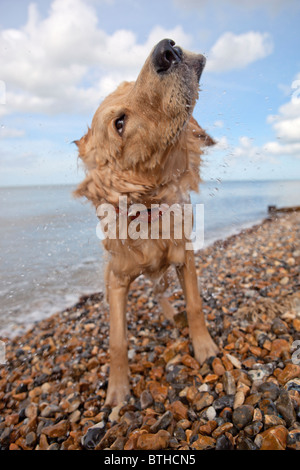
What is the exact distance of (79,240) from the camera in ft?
27.1

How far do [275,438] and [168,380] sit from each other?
97 centimetres

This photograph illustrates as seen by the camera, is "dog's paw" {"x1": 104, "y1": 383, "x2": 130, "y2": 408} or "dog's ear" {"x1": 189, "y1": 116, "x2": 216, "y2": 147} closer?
"dog's paw" {"x1": 104, "y1": 383, "x2": 130, "y2": 408}

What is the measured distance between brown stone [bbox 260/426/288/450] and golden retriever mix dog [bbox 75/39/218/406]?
937 millimetres

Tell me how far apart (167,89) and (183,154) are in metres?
0.54

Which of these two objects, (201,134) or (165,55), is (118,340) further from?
(165,55)

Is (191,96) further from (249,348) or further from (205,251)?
(205,251)

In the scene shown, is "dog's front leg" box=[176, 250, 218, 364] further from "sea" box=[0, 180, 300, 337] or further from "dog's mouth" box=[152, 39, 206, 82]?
"dog's mouth" box=[152, 39, 206, 82]

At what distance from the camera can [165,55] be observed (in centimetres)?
167

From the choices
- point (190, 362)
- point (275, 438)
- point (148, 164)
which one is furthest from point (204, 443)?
point (148, 164)

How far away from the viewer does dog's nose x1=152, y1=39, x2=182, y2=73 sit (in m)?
1.64

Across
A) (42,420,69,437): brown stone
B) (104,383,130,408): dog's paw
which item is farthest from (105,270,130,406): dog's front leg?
(42,420,69,437): brown stone

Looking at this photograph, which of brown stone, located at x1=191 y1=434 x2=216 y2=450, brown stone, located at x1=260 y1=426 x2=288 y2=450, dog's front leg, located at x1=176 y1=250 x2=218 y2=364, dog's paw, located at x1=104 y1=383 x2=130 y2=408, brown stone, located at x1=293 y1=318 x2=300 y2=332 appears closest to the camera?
brown stone, located at x1=260 y1=426 x2=288 y2=450

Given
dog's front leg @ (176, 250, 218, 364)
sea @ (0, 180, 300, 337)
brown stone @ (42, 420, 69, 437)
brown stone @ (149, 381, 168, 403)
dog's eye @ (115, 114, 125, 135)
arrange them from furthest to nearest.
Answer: sea @ (0, 180, 300, 337)
dog's front leg @ (176, 250, 218, 364)
brown stone @ (149, 381, 168, 403)
brown stone @ (42, 420, 69, 437)
dog's eye @ (115, 114, 125, 135)
